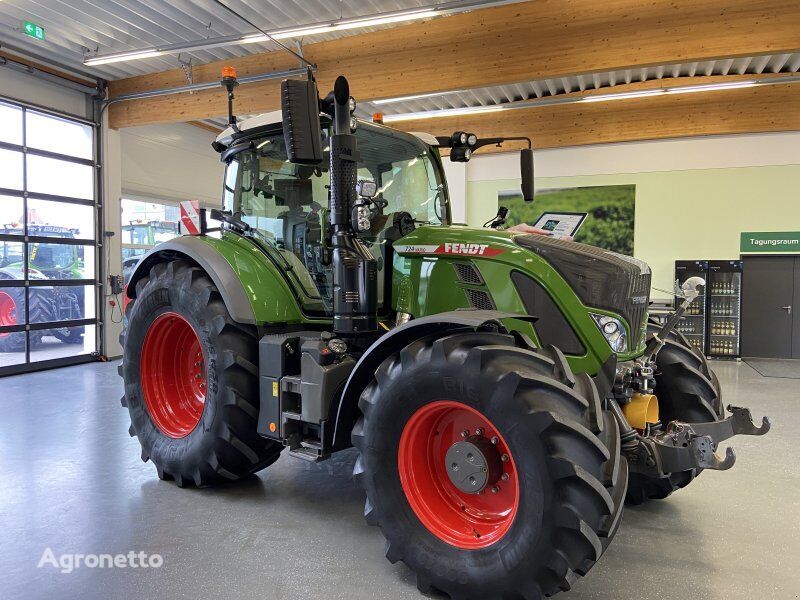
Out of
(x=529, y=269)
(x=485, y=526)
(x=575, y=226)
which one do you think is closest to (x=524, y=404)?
(x=485, y=526)

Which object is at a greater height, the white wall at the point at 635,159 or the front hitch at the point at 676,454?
the white wall at the point at 635,159

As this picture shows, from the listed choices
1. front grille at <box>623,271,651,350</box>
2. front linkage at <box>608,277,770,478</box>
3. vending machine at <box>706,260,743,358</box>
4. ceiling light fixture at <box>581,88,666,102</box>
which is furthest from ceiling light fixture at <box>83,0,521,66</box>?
vending machine at <box>706,260,743,358</box>

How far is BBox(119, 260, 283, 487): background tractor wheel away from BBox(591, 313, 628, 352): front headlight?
196 cm

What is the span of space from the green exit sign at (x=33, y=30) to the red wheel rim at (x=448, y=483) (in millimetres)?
7700

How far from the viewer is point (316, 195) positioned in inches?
147

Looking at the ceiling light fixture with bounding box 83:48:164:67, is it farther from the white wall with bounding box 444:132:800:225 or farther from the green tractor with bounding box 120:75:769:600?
the white wall with bounding box 444:132:800:225

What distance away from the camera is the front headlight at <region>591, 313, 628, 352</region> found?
2.89m

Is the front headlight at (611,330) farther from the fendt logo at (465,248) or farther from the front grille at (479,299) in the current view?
the fendt logo at (465,248)

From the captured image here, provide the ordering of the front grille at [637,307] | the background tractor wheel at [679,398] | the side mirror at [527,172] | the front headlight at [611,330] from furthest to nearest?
the side mirror at [527,172]
the background tractor wheel at [679,398]
the front grille at [637,307]
the front headlight at [611,330]

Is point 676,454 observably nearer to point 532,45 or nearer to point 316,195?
point 316,195

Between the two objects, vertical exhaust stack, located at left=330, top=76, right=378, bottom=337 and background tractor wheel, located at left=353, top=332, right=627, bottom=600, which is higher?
vertical exhaust stack, located at left=330, top=76, right=378, bottom=337

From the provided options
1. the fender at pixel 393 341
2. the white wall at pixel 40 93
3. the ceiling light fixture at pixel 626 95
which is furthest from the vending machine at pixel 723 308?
the white wall at pixel 40 93

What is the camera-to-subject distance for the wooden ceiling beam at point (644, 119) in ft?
34.7

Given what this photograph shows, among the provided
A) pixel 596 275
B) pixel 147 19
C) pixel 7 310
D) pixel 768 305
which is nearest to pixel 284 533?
pixel 596 275
